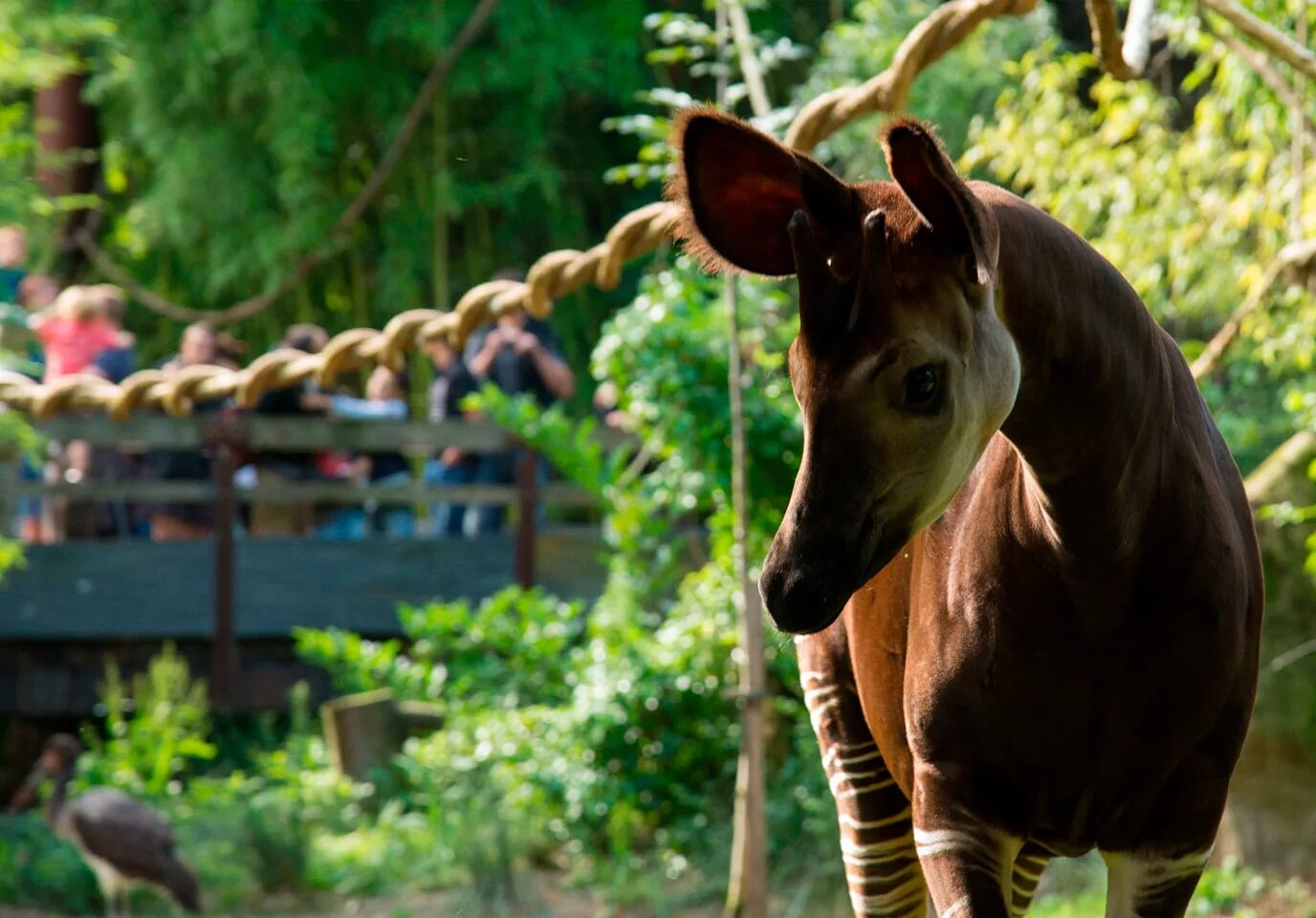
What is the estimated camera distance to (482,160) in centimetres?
1284

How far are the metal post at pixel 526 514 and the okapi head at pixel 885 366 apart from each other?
732cm

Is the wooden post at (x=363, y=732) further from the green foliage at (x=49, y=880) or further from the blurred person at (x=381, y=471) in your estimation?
the blurred person at (x=381, y=471)

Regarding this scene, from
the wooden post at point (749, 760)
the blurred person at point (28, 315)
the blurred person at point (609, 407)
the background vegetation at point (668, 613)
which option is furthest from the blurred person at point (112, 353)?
the wooden post at point (749, 760)

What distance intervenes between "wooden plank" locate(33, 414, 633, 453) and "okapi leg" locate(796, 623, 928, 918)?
6.42 meters

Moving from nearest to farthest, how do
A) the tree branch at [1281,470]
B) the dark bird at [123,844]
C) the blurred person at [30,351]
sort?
the tree branch at [1281,470]
the blurred person at [30,351]
the dark bird at [123,844]

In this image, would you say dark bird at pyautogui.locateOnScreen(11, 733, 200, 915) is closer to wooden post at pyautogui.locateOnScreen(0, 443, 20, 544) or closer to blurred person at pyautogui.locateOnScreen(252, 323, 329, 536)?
wooden post at pyautogui.locateOnScreen(0, 443, 20, 544)

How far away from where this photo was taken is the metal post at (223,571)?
9.13 m

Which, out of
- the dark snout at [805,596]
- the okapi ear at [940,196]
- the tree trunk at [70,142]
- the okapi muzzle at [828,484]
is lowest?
the dark snout at [805,596]

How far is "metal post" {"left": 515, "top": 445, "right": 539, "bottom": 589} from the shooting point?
927 cm

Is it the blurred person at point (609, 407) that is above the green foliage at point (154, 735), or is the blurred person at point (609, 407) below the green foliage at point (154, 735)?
above

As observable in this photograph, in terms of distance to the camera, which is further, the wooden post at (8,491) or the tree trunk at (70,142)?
the tree trunk at (70,142)

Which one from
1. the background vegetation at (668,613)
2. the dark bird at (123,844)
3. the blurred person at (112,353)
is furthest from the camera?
the blurred person at (112,353)

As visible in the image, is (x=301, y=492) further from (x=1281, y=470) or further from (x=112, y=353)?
(x=1281, y=470)

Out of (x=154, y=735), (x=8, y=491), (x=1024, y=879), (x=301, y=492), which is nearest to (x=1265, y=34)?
(x=1024, y=879)
